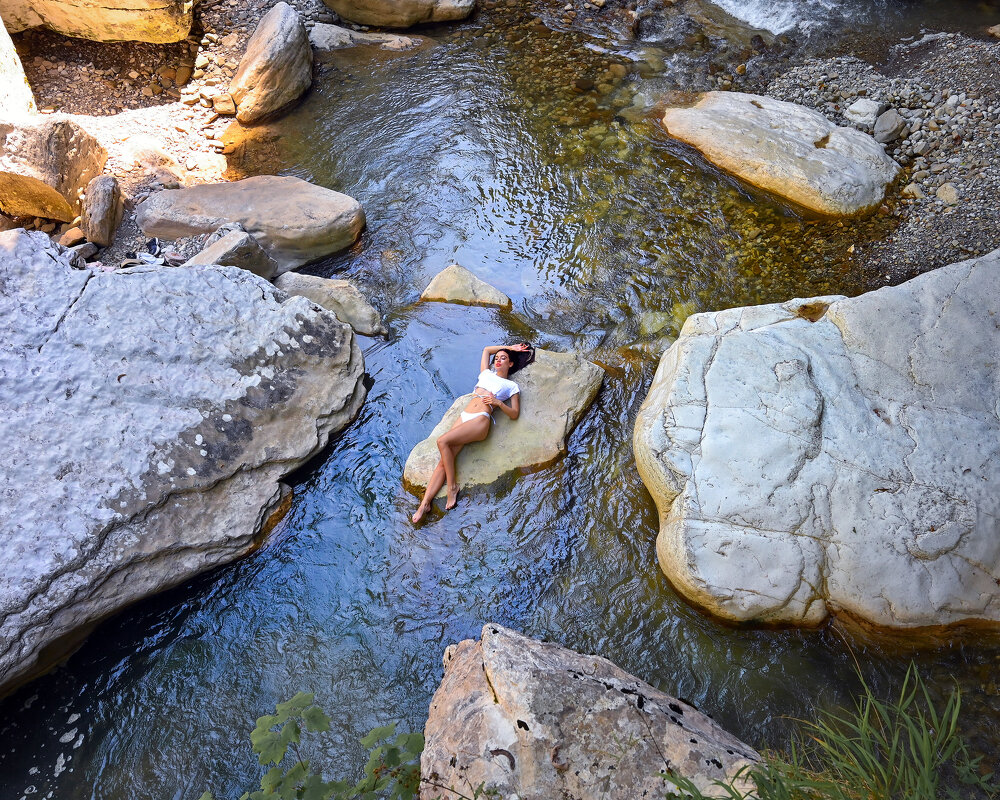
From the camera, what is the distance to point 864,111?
21.9 feet

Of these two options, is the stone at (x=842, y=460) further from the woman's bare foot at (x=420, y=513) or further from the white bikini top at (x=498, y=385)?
the woman's bare foot at (x=420, y=513)

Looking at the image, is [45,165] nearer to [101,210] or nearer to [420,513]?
[101,210]

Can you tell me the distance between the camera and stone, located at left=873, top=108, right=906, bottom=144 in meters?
6.44

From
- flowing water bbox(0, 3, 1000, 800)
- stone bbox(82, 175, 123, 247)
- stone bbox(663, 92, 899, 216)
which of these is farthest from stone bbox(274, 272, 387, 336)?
stone bbox(663, 92, 899, 216)

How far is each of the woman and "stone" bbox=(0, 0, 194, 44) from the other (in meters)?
6.59

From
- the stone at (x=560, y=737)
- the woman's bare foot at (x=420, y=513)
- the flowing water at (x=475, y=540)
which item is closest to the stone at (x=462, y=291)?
the flowing water at (x=475, y=540)

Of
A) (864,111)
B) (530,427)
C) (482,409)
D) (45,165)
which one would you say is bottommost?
(530,427)

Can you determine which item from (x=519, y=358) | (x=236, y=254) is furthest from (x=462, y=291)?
(x=236, y=254)

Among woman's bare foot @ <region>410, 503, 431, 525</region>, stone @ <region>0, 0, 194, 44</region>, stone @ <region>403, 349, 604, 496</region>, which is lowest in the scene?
woman's bare foot @ <region>410, 503, 431, 525</region>

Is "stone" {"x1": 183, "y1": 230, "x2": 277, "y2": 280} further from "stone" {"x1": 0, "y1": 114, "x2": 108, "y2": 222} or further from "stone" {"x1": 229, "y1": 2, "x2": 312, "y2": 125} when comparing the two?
"stone" {"x1": 229, "y1": 2, "x2": 312, "y2": 125}

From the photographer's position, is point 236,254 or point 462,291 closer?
point 236,254

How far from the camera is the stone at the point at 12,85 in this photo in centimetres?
672

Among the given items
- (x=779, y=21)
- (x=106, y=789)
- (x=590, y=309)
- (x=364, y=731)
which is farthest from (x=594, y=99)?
(x=106, y=789)

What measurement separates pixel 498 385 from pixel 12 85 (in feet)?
20.9
